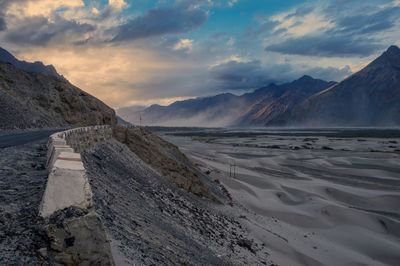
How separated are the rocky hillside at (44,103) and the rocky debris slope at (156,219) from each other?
15.1 m

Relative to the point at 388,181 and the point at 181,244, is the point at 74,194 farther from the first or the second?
the point at 388,181

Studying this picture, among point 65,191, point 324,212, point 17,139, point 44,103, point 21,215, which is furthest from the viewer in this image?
point 44,103

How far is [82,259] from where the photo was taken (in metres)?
5.30

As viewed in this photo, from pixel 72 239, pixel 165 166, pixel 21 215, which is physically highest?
pixel 21 215

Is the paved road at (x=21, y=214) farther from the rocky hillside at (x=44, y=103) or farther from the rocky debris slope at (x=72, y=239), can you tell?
→ the rocky hillside at (x=44, y=103)

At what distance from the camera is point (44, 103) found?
126ft

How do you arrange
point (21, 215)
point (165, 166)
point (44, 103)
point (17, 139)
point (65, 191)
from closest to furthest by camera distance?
point (65, 191) < point (21, 215) < point (17, 139) < point (165, 166) < point (44, 103)

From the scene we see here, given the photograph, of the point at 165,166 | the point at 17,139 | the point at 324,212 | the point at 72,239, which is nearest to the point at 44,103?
the point at 165,166

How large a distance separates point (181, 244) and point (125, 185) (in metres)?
4.10

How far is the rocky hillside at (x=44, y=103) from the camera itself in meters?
34.0

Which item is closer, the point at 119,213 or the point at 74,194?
the point at 74,194

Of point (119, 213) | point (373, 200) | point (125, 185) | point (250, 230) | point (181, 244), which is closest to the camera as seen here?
point (119, 213)

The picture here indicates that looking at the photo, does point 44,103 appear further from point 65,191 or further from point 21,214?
point 65,191

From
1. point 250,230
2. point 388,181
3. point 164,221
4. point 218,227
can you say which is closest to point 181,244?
point 164,221
